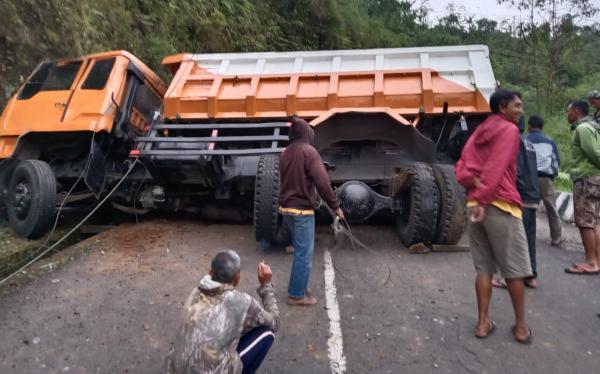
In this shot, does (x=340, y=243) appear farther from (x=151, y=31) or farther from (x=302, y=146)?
(x=151, y=31)

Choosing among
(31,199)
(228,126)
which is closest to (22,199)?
(31,199)

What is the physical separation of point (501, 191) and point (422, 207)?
193 centimetres

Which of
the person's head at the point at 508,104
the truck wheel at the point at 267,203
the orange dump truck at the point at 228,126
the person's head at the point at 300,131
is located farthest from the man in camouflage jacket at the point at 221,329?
the orange dump truck at the point at 228,126

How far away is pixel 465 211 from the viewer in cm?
538

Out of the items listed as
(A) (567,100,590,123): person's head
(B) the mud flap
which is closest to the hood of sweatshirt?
→ (A) (567,100,590,123): person's head

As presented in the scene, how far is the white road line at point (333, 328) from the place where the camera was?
3.26m

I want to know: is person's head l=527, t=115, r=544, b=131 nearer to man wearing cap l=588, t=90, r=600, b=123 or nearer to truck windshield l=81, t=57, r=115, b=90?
man wearing cap l=588, t=90, r=600, b=123

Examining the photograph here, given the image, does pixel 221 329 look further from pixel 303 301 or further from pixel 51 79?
pixel 51 79

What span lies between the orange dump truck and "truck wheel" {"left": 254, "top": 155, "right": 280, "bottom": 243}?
0.93 feet

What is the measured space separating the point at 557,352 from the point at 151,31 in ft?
32.8

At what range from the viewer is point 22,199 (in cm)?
591

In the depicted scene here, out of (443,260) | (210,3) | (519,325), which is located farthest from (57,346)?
(210,3)

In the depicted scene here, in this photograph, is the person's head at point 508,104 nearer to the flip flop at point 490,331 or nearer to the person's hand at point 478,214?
the person's hand at point 478,214

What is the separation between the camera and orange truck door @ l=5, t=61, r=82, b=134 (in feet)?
20.6
